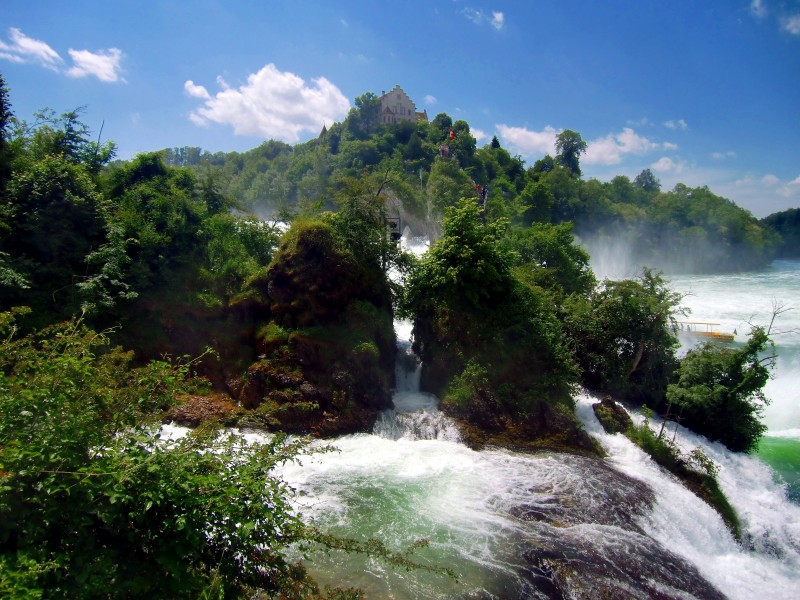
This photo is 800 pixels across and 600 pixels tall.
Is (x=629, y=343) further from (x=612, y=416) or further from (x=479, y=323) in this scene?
(x=479, y=323)

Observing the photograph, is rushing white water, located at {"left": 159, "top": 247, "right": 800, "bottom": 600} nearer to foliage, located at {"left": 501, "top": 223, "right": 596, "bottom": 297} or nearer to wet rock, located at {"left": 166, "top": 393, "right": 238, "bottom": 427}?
wet rock, located at {"left": 166, "top": 393, "right": 238, "bottom": 427}

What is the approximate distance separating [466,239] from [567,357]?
5.82 metres

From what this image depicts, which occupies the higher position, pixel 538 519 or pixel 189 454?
pixel 189 454

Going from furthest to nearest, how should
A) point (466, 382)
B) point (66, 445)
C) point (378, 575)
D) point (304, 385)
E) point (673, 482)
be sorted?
point (466, 382), point (304, 385), point (673, 482), point (378, 575), point (66, 445)

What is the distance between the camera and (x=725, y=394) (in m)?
16.9

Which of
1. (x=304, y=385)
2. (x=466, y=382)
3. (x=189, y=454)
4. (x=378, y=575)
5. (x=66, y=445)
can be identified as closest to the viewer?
(x=66, y=445)

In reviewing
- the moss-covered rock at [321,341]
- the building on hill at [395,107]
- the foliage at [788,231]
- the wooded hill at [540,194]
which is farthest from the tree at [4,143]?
the foliage at [788,231]

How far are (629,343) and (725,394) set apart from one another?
12.3 feet

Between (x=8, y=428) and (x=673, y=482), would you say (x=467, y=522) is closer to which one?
(x=673, y=482)

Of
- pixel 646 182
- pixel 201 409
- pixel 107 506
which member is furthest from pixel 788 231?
pixel 107 506

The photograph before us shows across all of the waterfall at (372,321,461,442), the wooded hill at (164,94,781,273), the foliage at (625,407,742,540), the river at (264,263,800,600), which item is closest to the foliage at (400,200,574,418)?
the waterfall at (372,321,461,442)

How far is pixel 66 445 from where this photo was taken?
13.4 feet

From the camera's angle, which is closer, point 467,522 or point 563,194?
point 467,522

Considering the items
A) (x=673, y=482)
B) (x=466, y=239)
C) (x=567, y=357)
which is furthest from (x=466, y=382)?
(x=673, y=482)
